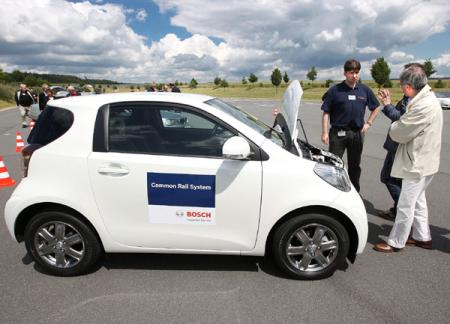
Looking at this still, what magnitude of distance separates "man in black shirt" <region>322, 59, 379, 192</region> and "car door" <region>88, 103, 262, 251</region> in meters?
2.29

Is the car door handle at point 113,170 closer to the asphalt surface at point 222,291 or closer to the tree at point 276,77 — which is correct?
the asphalt surface at point 222,291

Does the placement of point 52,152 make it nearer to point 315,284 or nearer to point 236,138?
point 236,138

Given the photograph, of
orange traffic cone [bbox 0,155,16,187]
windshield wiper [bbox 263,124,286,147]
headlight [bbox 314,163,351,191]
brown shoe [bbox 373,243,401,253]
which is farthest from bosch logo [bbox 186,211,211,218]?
orange traffic cone [bbox 0,155,16,187]

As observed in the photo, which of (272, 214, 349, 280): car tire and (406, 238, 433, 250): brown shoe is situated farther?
(406, 238, 433, 250): brown shoe

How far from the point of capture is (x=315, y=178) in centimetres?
315

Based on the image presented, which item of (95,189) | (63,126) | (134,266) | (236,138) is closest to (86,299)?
(134,266)

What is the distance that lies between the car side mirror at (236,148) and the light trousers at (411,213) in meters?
1.85

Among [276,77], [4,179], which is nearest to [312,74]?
[276,77]

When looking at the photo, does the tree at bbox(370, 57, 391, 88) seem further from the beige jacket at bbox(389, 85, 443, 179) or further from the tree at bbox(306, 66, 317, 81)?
the beige jacket at bbox(389, 85, 443, 179)

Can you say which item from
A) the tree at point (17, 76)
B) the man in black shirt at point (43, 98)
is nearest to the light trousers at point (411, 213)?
the man in black shirt at point (43, 98)

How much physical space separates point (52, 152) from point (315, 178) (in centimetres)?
228

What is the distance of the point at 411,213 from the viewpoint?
12.4ft

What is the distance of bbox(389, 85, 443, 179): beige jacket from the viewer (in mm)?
3529

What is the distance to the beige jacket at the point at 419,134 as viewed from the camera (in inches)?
139
